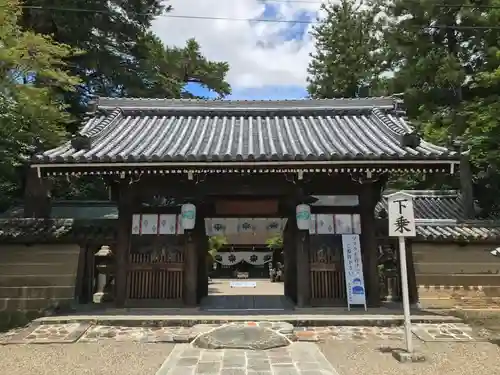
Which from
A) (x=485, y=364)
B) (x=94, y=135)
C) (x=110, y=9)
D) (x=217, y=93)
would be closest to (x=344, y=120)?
(x=94, y=135)

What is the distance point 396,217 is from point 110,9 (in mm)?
16520

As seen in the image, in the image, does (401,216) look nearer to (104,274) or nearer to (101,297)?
(104,274)

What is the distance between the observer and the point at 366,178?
9.94m

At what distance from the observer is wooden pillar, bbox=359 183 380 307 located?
9961mm

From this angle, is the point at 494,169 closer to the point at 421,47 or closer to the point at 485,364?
the point at 421,47

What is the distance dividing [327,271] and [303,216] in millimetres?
1488

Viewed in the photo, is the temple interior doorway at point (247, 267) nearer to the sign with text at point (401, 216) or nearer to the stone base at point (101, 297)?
the stone base at point (101, 297)

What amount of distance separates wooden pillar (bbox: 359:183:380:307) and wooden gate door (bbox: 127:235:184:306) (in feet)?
14.4

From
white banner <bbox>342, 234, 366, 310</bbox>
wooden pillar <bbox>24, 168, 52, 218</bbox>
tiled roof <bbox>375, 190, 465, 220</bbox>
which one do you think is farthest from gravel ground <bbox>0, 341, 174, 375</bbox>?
tiled roof <bbox>375, 190, 465, 220</bbox>

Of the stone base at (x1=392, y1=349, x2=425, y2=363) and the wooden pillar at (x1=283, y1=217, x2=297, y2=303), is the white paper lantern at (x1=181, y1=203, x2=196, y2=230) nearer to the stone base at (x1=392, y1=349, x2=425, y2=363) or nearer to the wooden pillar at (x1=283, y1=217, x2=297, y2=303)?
the wooden pillar at (x1=283, y1=217, x2=297, y2=303)

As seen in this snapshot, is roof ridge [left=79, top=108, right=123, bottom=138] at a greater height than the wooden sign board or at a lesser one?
greater

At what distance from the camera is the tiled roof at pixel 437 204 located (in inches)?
692

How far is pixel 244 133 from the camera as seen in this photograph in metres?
12.0

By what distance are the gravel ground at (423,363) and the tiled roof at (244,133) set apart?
3794 millimetres
